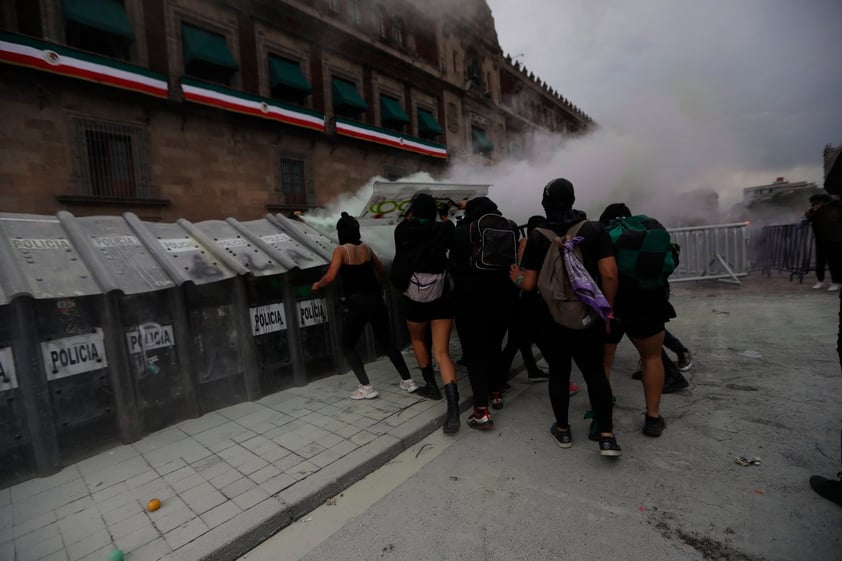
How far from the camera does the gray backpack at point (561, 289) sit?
2504mm

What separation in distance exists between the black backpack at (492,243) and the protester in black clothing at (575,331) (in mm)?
318

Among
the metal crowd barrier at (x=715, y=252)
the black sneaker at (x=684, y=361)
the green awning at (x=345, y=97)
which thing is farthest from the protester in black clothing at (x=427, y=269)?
the green awning at (x=345, y=97)

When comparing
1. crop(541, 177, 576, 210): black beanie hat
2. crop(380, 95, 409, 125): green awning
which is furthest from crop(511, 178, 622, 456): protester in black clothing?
crop(380, 95, 409, 125): green awning

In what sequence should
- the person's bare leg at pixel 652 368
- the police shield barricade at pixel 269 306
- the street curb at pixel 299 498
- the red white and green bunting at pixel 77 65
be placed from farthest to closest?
the red white and green bunting at pixel 77 65 < the police shield barricade at pixel 269 306 < the person's bare leg at pixel 652 368 < the street curb at pixel 299 498

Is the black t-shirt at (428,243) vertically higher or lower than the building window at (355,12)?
lower

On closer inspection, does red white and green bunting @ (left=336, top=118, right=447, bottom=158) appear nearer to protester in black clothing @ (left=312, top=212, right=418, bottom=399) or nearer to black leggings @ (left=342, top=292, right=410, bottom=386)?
protester in black clothing @ (left=312, top=212, right=418, bottom=399)

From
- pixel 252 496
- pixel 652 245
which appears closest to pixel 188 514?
pixel 252 496

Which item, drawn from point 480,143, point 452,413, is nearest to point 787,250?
point 452,413

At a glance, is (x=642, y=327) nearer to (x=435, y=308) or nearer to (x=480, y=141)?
(x=435, y=308)

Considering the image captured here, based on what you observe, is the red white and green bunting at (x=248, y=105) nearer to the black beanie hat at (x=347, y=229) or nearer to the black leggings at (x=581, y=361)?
Result: the black beanie hat at (x=347, y=229)

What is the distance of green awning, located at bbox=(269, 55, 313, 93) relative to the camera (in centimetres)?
1224

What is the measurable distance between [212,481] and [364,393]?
1.49 metres

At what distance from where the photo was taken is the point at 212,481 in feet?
8.34

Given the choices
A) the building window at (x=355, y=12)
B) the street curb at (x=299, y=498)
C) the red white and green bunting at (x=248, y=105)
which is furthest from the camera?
the building window at (x=355, y=12)
